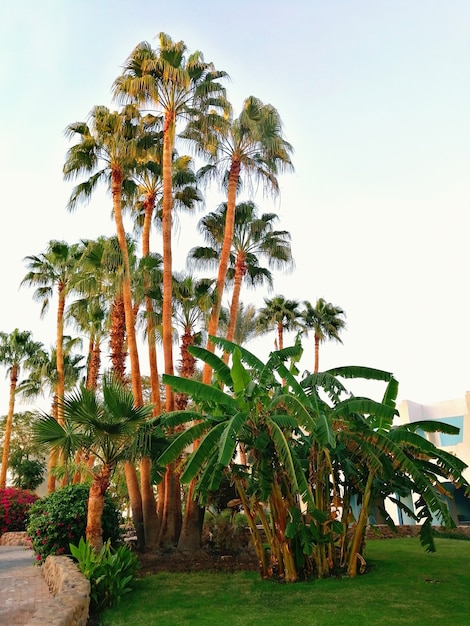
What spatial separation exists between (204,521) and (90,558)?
926 centimetres

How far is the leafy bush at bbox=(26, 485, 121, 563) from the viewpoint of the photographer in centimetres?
1339

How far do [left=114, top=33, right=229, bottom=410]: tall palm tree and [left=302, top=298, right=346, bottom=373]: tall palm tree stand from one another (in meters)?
20.6

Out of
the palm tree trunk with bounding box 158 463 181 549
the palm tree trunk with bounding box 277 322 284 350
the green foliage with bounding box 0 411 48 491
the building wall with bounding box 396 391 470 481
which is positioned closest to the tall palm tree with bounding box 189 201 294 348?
the palm tree trunk with bounding box 158 463 181 549

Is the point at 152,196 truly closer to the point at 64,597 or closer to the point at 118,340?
the point at 118,340

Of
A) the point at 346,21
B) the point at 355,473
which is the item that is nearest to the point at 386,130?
the point at 346,21

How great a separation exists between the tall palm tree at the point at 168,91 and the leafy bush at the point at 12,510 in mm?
10419

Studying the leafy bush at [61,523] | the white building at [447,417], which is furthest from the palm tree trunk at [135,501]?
the white building at [447,417]

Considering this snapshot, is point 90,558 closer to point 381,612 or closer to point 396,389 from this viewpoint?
point 381,612

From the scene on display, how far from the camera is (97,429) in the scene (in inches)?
485

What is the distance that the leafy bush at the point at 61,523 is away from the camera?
13391mm

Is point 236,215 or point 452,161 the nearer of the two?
point 452,161

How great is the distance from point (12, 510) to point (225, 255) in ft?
49.6

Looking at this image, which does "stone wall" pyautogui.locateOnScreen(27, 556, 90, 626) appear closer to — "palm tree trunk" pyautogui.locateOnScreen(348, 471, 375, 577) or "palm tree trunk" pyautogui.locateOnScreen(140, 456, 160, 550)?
"palm tree trunk" pyautogui.locateOnScreen(140, 456, 160, 550)

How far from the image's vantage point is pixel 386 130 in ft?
59.7
